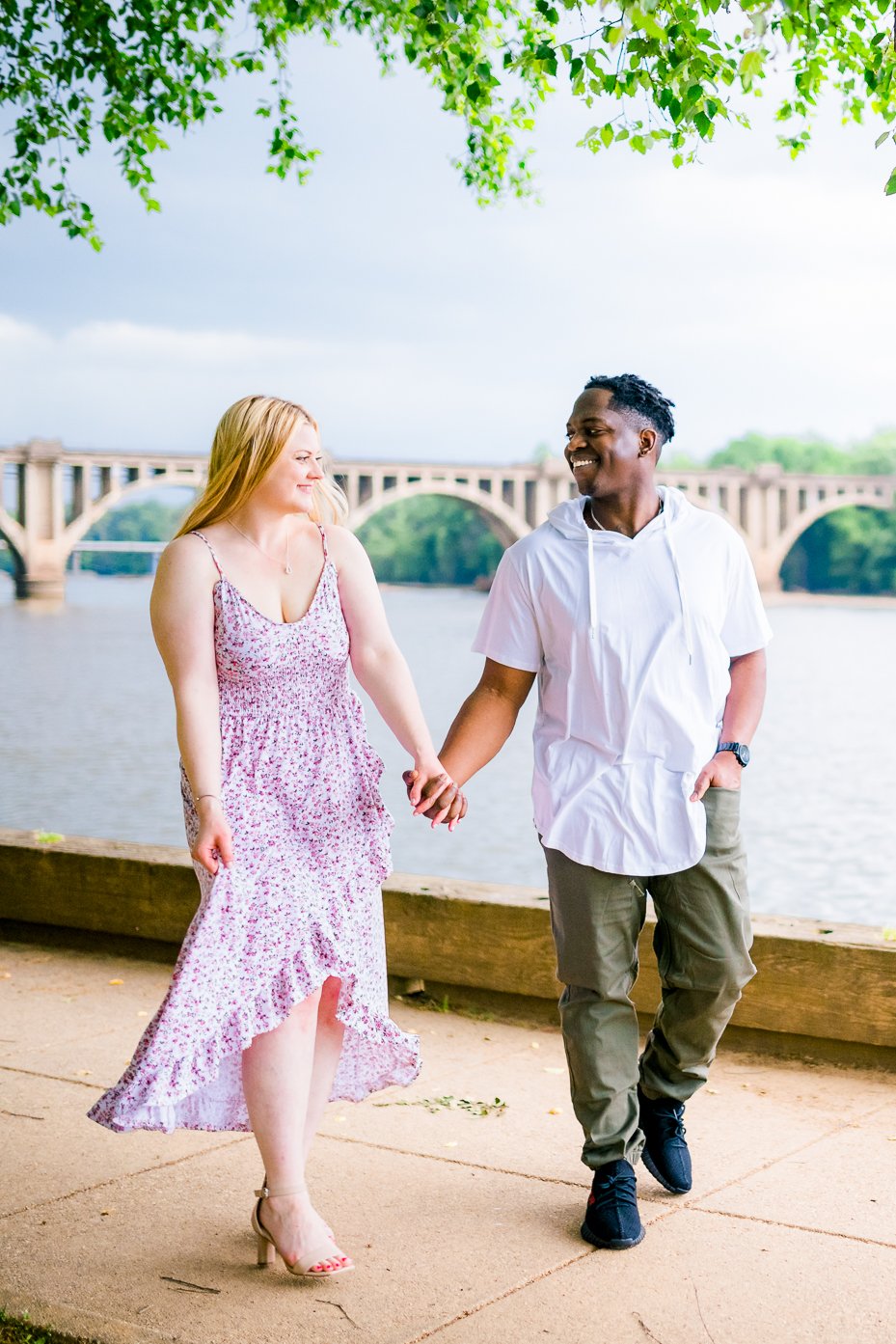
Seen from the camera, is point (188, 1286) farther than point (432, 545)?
No

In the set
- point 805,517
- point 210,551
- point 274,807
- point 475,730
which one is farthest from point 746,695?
point 805,517

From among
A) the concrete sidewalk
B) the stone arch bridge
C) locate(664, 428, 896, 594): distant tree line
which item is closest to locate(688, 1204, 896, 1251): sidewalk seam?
the concrete sidewalk

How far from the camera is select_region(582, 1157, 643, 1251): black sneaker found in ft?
8.91

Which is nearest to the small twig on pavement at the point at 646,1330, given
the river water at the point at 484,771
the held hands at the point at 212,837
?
the held hands at the point at 212,837

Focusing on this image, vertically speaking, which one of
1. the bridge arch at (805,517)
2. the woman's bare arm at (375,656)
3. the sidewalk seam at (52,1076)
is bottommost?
the bridge arch at (805,517)

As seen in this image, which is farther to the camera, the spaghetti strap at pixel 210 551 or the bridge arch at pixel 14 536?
the bridge arch at pixel 14 536

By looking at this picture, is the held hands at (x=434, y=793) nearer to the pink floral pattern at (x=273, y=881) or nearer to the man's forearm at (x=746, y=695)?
the pink floral pattern at (x=273, y=881)

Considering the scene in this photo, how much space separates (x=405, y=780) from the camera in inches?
110

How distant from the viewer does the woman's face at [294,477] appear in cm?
262

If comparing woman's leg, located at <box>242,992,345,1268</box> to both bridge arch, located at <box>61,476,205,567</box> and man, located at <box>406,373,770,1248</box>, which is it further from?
bridge arch, located at <box>61,476,205,567</box>

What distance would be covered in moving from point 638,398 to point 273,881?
1103 mm

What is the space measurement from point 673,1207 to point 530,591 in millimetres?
1179

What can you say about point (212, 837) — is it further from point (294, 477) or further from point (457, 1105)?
point (457, 1105)

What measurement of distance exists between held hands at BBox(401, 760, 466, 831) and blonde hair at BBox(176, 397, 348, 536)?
49 cm
